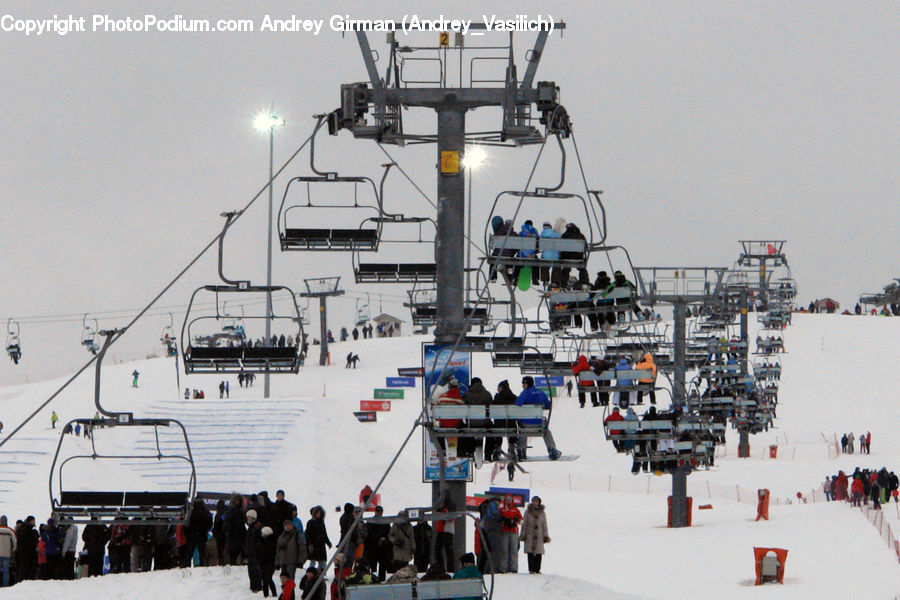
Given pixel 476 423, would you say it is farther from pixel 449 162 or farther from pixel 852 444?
pixel 852 444

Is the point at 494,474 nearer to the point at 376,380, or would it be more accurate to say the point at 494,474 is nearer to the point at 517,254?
the point at 376,380

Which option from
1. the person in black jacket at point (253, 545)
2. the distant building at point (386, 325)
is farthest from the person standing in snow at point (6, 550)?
the distant building at point (386, 325)

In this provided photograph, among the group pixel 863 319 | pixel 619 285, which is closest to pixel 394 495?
pixel 619 285

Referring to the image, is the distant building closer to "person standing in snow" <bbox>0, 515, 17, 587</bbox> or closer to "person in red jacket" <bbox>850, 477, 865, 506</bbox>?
"person in red jacket" <bbox>850, 477, 865, 506</bbox>

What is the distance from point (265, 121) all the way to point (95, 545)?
150ft

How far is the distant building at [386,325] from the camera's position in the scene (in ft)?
367

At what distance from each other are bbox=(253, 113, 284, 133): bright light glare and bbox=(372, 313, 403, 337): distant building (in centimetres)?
4292

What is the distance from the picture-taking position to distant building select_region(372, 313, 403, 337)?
11181 centimetres

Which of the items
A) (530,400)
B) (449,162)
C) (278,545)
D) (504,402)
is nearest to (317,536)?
(278,545)

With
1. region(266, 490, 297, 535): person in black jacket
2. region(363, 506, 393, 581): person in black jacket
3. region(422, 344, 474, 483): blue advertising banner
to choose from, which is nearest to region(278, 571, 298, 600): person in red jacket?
region(266, 490, 297, 535): person in black jacket

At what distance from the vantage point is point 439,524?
21.3 m

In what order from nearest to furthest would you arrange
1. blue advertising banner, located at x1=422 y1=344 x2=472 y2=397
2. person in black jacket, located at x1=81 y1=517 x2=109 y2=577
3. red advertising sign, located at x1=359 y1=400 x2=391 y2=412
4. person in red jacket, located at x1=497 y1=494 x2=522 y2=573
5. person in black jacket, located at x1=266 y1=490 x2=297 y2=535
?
person in black jacket, located at x1=266 y1=490 x2=297 y2=535 → person in red jacket, located at x1=497 y1=494 x2=522 y2=573 → blue advertising banner, located at x1=422 y1=344 x2=472 y2=397 → person in black jacket, located at x1=81 y1=517 x2=109 y2=577 → red advertising sign, located at x1=359 y1=400 x2=391 y2=412

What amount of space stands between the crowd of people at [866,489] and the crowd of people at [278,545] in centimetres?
1997

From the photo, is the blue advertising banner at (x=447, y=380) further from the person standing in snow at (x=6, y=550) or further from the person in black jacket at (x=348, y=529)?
the person standing in snow at (x=6, y=550)
